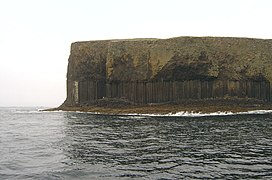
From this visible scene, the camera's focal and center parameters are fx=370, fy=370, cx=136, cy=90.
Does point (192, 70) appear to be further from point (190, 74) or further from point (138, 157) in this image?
point (138, 157)

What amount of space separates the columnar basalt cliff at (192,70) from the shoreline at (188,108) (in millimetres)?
1433

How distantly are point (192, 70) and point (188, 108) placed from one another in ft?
24.3

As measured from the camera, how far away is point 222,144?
16484 millimetres

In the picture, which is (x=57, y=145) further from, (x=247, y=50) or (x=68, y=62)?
(x=68, y=62)

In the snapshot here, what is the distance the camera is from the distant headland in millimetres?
50562

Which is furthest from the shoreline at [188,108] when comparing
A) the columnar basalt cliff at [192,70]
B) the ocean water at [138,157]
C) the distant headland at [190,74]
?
the ocean water at [138,157]

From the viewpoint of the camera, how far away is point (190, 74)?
169ft

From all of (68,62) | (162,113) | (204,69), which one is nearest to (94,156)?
(162,113)

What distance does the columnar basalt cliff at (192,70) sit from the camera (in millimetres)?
51062

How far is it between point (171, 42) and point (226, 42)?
7768mm

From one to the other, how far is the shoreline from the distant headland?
13 cm

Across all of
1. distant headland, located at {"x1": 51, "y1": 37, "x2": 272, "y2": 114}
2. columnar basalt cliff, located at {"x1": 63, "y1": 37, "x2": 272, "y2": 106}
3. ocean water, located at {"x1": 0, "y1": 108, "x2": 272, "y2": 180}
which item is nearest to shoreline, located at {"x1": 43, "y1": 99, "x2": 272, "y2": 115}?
distant headland, located at {"x1": 51, "y1": 37, "x2": 272, "y2": 114}

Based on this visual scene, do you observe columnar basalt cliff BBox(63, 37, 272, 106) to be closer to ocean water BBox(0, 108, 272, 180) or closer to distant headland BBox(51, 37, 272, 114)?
distant headland BBox(51, 37, 272, 114)

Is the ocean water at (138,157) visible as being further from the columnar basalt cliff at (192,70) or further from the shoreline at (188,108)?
the columnar basalt cliff at (192,70)
